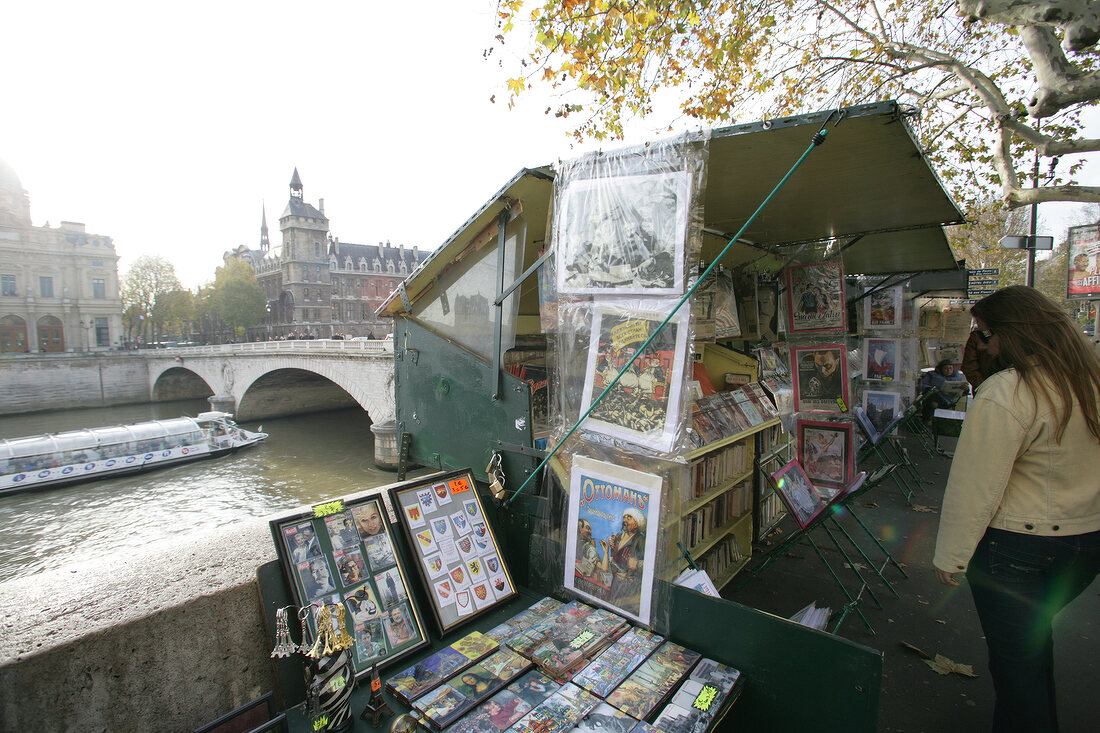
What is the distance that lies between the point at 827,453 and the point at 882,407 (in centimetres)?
263

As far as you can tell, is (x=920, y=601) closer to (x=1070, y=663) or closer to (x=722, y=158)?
(x=1070, y=663)

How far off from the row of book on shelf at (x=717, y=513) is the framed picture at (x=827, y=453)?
602 mm

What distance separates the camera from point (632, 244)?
1954 millimetres

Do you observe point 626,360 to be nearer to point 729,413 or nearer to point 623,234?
point 623,234

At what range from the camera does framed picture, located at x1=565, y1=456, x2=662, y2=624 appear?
1983 mm

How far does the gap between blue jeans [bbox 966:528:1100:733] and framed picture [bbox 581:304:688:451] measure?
1.38 metres

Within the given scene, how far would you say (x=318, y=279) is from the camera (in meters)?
63.8

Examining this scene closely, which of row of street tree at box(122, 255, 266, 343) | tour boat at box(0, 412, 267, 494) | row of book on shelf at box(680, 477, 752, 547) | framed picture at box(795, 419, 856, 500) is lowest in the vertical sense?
tour boat at box(0, 412, 267, 494)

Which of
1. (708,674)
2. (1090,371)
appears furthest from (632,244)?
(1090,371)

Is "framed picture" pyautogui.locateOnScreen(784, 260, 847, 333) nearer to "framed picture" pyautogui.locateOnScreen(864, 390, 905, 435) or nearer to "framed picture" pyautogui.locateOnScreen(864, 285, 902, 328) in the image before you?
"framed picture" pyautogui.locateOnScreen(864, 390, 905, 435)

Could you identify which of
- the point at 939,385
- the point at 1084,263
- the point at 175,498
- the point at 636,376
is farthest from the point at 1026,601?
the point at 175,498

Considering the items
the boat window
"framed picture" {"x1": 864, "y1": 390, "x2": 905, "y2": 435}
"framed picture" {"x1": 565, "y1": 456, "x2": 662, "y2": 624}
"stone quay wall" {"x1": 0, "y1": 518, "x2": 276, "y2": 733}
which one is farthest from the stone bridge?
"framed picture" {"x1": 565, "y1": 456, "x2": 662, "y2": 624}

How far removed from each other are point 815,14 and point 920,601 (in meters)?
7.45

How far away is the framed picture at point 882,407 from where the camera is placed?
6.10 metres
